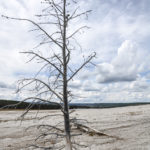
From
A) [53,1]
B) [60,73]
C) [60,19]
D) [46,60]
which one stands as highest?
[53,1]

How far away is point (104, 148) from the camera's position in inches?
310

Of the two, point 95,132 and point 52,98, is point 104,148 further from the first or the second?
point 52,98

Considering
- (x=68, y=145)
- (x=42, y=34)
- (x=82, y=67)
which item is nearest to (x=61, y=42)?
(x=42, y=34)

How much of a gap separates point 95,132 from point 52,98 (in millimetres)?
7332

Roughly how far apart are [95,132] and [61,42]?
7764 millimetres

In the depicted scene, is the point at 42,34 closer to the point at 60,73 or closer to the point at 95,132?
the point at 60,73

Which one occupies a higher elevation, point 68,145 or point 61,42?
point 61,42

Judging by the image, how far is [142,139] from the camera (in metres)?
8.85

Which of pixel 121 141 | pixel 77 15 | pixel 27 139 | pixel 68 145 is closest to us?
pixel 68 145

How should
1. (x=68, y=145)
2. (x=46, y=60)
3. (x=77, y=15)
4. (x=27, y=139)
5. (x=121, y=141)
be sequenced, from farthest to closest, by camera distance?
(x=27, y=139) < (x=121, y=141) < (x=77, y=15) < (x=46, y=60) < (x=68, y=145)

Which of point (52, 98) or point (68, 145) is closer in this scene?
point (68, 145)

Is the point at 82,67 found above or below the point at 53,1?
below

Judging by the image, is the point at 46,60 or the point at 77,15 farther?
the point at 77,15

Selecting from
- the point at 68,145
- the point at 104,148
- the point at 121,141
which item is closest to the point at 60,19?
the point at 68,145
